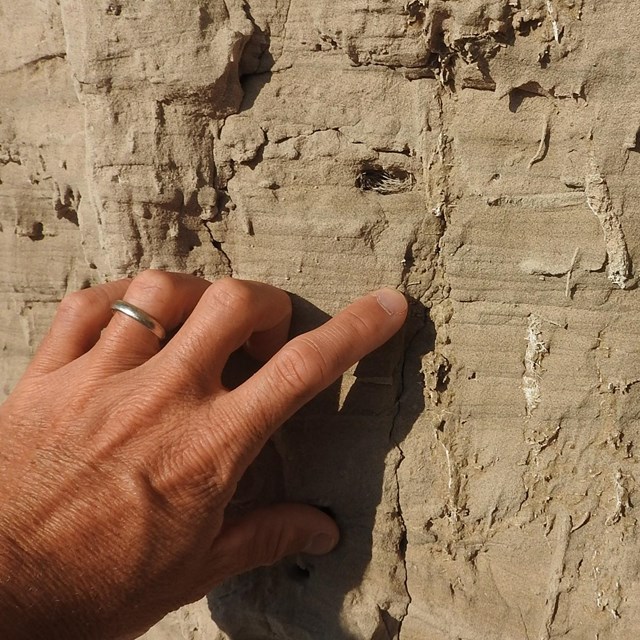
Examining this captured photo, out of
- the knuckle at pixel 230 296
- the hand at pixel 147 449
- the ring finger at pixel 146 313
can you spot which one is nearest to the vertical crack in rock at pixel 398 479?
the hand at pixel 147 449

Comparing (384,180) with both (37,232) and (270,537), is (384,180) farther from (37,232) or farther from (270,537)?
(37,232)

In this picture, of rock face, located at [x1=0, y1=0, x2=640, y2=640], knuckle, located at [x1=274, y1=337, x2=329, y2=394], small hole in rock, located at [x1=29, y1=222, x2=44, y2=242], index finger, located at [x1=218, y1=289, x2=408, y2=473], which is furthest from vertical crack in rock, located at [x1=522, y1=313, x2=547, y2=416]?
small hole in rock, located at [x1=29, y1=222, x2=44, y2=242]

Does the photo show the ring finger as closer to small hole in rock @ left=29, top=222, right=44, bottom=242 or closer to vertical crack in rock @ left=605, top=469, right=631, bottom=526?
small hole in rock @ left=29, top=222, right=44, bottom=242

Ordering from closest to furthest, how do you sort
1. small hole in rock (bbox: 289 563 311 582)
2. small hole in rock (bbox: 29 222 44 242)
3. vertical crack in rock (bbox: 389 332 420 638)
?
vertical crack in rock (bbox: 389 332 420 638), small hole in rock (bbox: 289 563 311 582), small hole in rock (bbox: 29 222 44 242)

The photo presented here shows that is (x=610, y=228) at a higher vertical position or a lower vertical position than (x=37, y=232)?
higher

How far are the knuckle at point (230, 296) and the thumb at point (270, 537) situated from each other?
0.47m

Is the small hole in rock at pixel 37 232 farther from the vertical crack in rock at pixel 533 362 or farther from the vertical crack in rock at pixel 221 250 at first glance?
the vertical crack in rock at pixel 533 362

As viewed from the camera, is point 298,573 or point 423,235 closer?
point 423,235

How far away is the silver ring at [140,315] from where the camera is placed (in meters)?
1.31

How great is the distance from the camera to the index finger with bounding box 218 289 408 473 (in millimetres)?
1238

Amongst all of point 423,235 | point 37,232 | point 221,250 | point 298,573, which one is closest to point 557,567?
point 298,573

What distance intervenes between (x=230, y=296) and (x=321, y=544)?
0.62 metres

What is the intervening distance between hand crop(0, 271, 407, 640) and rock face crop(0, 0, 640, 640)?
0.14m

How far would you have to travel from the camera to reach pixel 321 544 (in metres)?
1.50
